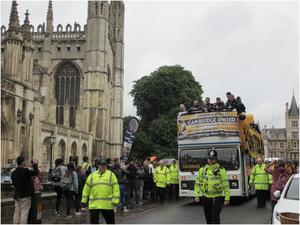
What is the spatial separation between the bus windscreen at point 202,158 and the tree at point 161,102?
3031 centimetres

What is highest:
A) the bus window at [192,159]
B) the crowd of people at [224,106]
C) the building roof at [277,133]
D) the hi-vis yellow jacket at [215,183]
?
the building roof at [277,133]

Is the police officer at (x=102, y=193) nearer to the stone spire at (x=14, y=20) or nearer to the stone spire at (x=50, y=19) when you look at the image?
the stone spire at (x=14, y=20)

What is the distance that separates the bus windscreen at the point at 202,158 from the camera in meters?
16.4

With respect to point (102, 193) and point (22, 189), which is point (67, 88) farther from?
point (102, 193)

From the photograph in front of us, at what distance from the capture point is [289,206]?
804cm

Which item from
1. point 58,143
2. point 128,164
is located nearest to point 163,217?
point 128,164

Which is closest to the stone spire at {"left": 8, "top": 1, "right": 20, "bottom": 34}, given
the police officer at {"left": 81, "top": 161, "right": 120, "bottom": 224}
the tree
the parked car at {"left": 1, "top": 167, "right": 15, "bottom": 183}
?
the parked car at {"left": 1, "top": 167, "right": 15, "bottom": 183}

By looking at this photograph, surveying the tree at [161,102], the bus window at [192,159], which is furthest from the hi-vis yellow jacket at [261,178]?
the tree at [161,102]

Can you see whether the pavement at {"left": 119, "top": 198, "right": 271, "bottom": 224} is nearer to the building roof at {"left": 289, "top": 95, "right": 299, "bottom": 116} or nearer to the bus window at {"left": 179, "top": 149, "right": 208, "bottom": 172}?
the bus window at {"left": 179, "top": 149, "right": 208, "bottom": 172}

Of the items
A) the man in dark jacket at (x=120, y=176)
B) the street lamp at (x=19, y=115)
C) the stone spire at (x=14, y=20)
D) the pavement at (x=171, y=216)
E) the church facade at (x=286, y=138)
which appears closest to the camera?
the pavement at (x=171, y=216)

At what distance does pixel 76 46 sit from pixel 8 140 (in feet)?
116

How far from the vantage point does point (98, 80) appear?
58625 millimetres

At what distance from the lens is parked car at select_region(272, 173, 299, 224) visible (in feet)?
25.2

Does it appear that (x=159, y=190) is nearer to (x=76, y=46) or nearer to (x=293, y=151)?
(x=76, y=46)
